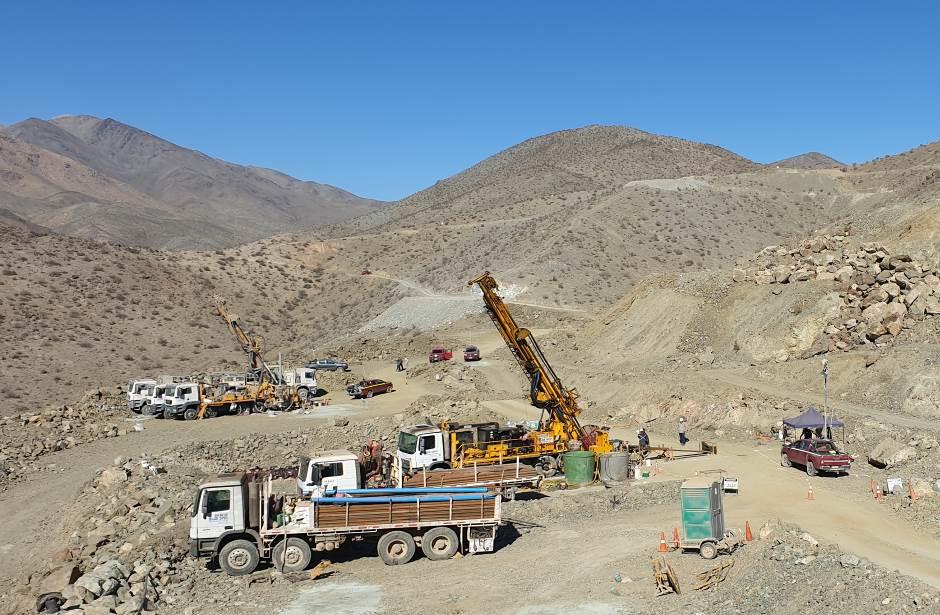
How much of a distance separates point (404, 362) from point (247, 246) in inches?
2445

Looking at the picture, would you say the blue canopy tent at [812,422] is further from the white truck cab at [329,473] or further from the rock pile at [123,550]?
the rock pile at [123,550]

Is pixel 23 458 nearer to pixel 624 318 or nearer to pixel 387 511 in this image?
pixel 387 511

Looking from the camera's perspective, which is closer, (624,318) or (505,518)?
(505,518)

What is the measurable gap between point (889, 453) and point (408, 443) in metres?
15.1

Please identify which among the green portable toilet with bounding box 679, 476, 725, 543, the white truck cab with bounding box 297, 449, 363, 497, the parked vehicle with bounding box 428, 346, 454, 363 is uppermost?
the parked vehicle with bounding box 428, 346, 454, 363

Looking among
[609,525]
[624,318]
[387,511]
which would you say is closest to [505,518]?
[609,525]

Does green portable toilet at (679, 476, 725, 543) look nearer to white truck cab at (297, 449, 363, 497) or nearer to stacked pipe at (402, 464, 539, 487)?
stacked pipe at (402, 464, 539, 487)

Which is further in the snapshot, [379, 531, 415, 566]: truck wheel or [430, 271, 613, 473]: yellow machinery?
[430, 271, 613, 473]: yellow machinery

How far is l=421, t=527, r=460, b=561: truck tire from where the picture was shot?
1969cm

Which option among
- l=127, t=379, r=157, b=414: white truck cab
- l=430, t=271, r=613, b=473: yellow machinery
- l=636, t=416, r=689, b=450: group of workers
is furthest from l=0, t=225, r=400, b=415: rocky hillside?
l=636, t=416, r=689, b=450: group of workers

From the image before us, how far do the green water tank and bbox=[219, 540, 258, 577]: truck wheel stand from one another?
10.5m

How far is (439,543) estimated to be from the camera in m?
19.9

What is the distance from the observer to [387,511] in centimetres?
1959

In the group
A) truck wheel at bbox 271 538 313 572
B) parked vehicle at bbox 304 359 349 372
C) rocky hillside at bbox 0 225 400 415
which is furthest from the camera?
rocky hillside at bbox 0 225 400 415
